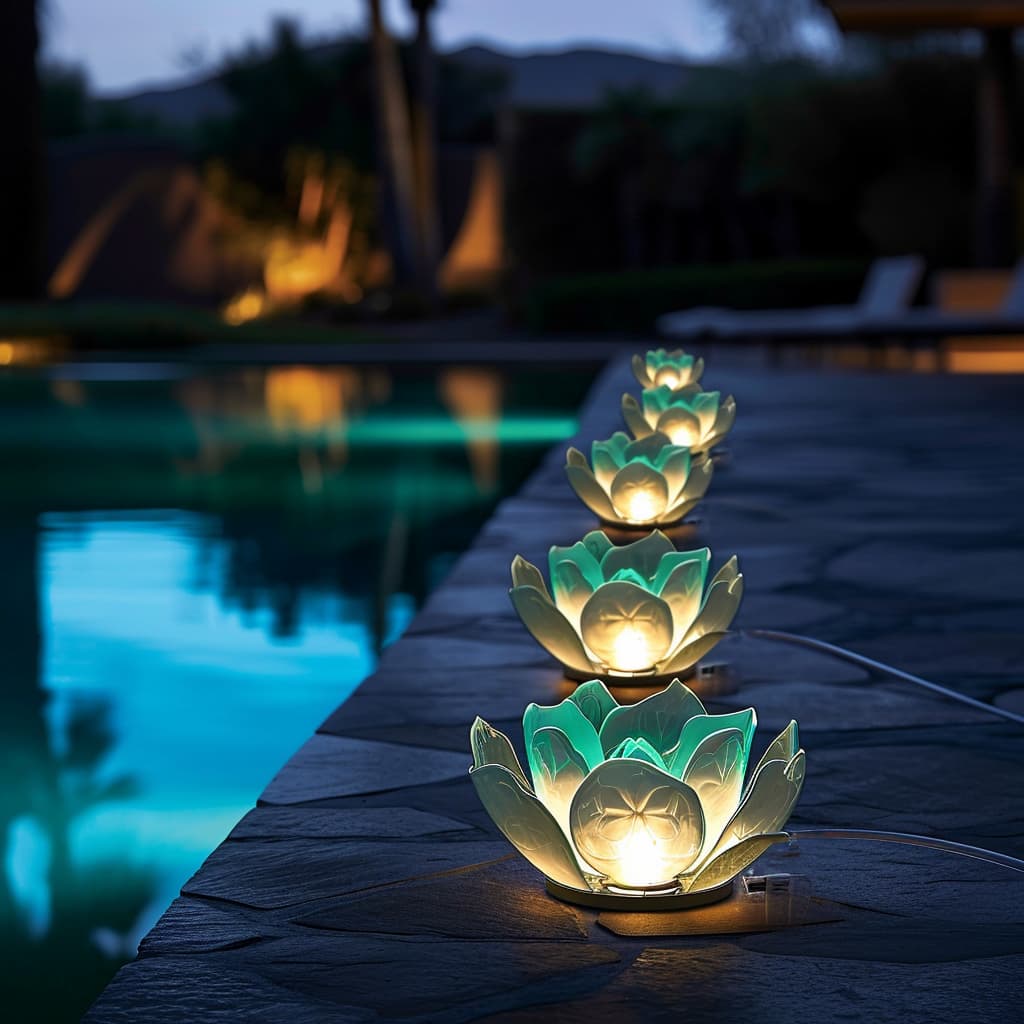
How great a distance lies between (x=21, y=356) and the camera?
782 inches

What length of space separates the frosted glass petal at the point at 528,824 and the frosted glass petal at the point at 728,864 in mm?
132

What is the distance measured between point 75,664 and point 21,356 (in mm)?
15749

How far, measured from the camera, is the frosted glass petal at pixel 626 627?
3.12 m

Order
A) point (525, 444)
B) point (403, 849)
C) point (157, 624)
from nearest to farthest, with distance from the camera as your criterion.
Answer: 1. point (403, 849)
2. point (157, 624)
3. point (525, 444)

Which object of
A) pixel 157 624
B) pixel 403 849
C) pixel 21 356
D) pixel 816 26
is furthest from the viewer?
pixel 816 26

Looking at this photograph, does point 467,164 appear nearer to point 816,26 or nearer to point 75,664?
point 816,26

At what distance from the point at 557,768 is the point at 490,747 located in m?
0.09

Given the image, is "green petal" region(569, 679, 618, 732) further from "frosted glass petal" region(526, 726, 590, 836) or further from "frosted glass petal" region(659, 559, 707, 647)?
"frosted glass petal" region(659, 559, 707, 647)

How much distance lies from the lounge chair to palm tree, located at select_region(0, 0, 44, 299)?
10.3 metres

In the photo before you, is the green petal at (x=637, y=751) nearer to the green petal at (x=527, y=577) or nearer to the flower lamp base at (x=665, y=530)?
the green petal at (x=527, y=577)

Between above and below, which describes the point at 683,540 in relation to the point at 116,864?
above

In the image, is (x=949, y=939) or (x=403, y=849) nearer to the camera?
(x=949, y=939)

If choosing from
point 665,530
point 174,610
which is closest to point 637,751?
point 665,530

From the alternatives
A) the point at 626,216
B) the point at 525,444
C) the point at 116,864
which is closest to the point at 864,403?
the point at 525,444
